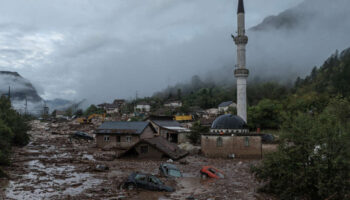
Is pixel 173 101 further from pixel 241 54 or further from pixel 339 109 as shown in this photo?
pixel 339 109

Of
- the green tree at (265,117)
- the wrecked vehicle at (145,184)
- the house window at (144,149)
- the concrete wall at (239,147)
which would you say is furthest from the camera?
the green tree at (265,117)

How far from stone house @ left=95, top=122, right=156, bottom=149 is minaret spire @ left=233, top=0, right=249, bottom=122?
16407mm

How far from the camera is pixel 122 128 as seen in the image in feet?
120

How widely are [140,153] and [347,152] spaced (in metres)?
19.9

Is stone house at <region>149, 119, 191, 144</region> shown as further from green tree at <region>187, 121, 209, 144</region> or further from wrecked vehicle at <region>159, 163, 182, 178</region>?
wrecked vehicle at <region>159, 163, 182, 178</region>

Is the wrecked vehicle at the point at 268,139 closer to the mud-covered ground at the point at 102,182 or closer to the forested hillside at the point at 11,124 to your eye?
the mud-covered ground at the point at 102,182

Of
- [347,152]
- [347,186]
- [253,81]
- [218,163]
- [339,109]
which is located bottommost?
[218,163]

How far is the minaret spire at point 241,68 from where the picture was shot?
44.9m

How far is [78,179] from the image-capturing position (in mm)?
18750

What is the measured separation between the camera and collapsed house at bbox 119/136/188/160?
2786cm

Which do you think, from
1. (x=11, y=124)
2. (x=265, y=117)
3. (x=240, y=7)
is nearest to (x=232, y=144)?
(x=11, y=124)

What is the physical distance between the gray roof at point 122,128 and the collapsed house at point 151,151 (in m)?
6.58

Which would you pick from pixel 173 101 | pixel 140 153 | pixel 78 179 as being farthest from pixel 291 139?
pixel 173 101

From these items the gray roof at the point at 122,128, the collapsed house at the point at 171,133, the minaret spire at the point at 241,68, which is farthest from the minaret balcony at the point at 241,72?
the gray roof at the point at 122,128
